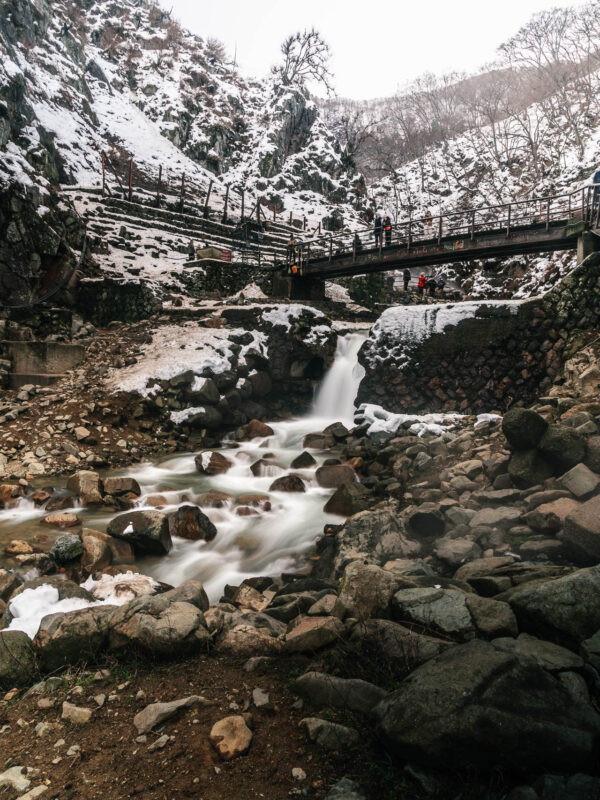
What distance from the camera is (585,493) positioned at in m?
5.02

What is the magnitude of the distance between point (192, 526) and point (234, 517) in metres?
1.14

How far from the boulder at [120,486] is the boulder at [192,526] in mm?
1559

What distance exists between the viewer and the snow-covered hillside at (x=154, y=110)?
115 ft


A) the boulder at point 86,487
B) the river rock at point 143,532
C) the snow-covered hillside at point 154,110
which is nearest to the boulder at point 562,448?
the river rock at point 143,532

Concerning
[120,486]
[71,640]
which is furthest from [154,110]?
[71,640]

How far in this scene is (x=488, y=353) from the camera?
39.7 ft

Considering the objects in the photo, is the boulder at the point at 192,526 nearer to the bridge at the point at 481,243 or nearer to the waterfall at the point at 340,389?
the waterfall at the point at 340,389

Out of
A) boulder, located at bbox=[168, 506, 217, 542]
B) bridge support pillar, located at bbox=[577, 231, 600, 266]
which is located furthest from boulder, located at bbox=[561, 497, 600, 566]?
bridge support pillar, located at bbox=[577, 231, 600, 266]

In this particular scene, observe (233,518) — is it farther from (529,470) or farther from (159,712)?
(159,712)

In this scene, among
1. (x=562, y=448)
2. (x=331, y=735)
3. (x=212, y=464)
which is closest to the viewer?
(x=331, y=735)

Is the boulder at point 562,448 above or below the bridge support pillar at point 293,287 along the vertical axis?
below

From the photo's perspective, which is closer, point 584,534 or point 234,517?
point 584,534

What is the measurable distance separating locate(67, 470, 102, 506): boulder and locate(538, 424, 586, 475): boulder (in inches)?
295

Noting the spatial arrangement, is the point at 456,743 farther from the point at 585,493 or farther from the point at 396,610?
the point at 585,493
